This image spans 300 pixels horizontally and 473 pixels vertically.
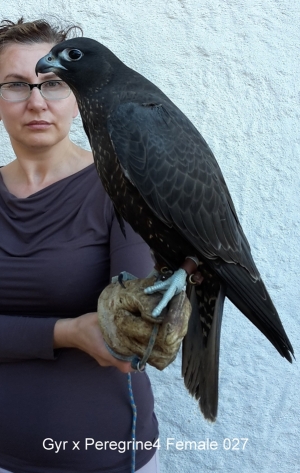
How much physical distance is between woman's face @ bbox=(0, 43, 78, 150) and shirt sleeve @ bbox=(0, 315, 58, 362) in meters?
0.49

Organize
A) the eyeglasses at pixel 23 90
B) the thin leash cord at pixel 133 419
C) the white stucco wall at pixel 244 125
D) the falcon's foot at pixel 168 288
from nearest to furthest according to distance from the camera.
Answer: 1. the falcon's foot at pixel 168 288
2. the thin leash cord at pixel 133 419
3. the eyeglasses at pixel 23 90
4. the white stucco wall at pixel 244 125

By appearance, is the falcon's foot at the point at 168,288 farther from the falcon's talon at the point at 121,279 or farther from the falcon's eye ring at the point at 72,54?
the falcon's eye ring at the point at 72,54

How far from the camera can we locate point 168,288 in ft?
4.05

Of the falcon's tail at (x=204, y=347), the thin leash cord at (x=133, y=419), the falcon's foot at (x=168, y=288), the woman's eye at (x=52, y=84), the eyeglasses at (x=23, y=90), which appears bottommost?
the thin leash cord at (x=133, y=419)

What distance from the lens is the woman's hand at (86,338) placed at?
1304mm

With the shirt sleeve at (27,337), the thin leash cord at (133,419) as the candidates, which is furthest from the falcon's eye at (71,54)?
the thin leash cord at (133,419)

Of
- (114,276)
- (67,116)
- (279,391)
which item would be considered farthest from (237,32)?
(279,391)

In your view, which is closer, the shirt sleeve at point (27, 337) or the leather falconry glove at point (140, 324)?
the leather falconry glove at point (140, 324)

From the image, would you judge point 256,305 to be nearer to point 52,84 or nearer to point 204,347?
point 204,347

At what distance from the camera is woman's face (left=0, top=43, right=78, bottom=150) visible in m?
1.51

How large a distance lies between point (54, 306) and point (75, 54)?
64 centimetres

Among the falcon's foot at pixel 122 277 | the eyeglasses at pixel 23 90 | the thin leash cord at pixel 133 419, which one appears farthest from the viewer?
the eyeglasses at pixel 23 90

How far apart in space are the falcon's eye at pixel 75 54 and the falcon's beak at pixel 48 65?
0.12 ft

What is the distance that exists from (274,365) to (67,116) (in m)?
1.32
